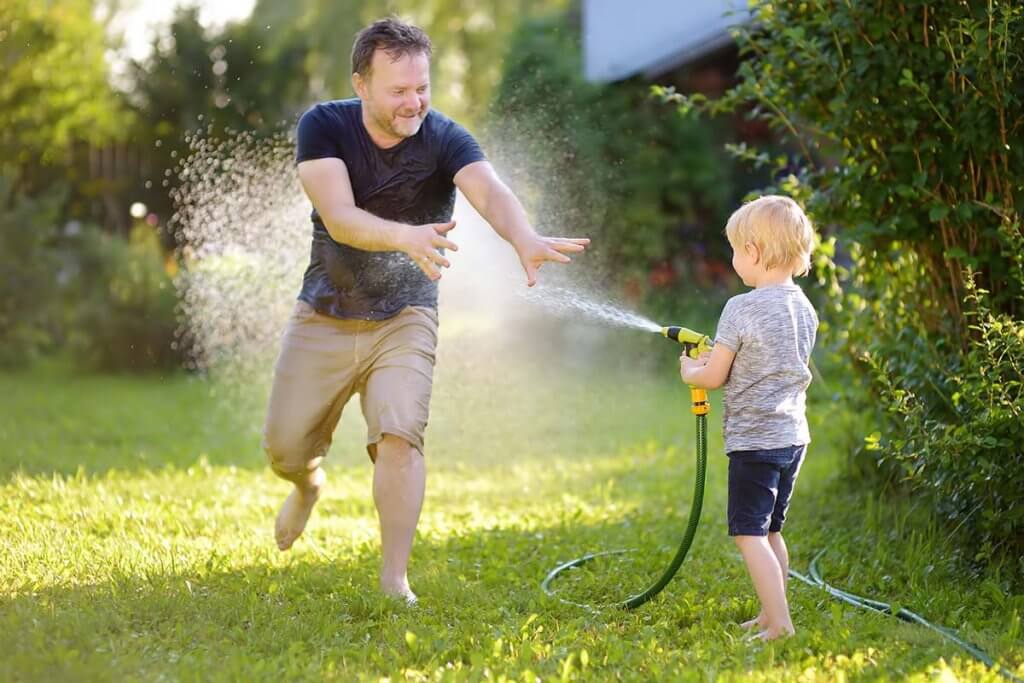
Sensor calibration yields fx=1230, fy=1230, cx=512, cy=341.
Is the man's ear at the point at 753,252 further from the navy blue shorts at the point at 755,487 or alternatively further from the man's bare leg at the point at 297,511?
the man's bare leg at the point at 297,511

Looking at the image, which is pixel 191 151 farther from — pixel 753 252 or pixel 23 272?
pixel 753 252

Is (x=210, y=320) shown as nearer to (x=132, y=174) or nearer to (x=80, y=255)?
(x=80, y=255)

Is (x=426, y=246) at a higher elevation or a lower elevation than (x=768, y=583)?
higher

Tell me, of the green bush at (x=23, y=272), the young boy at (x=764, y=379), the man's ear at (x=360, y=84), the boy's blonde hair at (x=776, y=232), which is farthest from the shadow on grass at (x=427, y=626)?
the green bush at (x=23, y=272)

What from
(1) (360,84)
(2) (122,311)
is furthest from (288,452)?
(2) (122,311)

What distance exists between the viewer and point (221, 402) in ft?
27.0

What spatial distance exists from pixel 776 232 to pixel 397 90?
1.20 m

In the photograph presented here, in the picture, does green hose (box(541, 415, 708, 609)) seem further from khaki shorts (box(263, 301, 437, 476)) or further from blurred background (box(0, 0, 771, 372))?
blurred background (box(0, 0, 771, 372))

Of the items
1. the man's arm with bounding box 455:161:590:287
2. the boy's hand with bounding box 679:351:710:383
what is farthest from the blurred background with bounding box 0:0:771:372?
the boy's hand with bounding box 679:351:710:383

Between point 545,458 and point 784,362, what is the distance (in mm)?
3427

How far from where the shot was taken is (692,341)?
3.49 metres

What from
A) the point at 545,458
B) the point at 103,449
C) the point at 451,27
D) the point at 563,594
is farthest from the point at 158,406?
the point at 451,27

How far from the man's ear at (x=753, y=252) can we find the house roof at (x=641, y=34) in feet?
23.7

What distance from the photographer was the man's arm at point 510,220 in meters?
3.51
